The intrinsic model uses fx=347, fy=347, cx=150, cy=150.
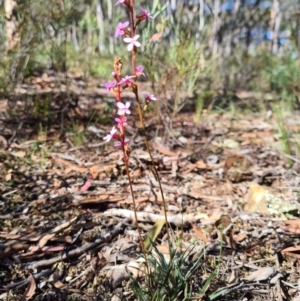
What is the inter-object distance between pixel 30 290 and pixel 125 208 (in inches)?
27.6

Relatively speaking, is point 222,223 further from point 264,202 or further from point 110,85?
point 110,85

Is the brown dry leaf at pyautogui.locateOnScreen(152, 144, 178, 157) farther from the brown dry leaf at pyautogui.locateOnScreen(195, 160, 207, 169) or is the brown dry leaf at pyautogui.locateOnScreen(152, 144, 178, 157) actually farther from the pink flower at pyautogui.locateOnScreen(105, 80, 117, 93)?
the pink flower at pyautogui.locateOnScreen(105, 80, 117, 93)

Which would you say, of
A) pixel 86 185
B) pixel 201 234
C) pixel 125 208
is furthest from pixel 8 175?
pixel 201 234

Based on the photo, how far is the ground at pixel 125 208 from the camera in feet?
4.85

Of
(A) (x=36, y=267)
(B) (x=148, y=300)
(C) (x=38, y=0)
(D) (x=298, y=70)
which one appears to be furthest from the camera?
(D) (x=298, y=70)

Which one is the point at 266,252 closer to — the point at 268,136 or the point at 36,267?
the point at 36,267

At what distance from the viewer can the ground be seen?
4.85 ft

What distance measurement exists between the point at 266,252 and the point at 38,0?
2561 millimetres

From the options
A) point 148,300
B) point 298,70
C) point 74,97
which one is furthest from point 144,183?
point 298,70

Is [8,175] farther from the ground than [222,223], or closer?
farther from the ground

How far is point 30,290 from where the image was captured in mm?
1416

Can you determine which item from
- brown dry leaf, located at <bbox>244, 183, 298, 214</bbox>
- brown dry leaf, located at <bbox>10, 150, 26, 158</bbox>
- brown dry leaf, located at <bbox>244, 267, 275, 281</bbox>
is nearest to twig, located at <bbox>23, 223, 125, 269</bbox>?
brown dry leaf, located at <bbox>244, 267, 275, 281</bbox>

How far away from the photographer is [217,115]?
4312 mm

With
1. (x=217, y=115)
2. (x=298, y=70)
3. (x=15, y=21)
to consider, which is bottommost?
(x=217, y=115)
